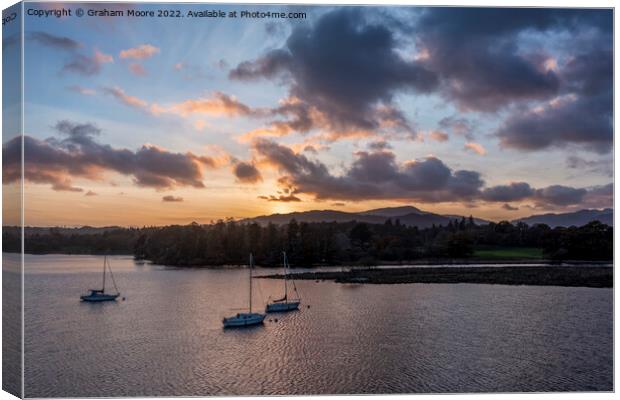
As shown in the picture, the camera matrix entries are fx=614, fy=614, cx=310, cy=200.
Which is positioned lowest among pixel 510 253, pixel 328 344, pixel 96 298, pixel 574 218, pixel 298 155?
pixel 328 344

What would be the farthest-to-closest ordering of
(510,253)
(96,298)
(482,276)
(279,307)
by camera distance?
1. (482,276)
2. (510,253)
3. (96,298)
4. (279,307)

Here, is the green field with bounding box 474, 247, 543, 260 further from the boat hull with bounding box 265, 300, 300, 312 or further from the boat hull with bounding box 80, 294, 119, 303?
the boat hull with bounding box 80, 294, 119, 303

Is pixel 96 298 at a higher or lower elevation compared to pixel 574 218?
lower

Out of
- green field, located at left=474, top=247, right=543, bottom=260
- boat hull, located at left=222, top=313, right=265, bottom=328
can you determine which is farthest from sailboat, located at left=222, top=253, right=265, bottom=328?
green field, located at left=474, top=247, right=543, bottom=260

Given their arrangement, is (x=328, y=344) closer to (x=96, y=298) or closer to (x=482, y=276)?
(x=96, y=298)

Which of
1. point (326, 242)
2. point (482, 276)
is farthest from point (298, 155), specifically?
point (482, 276)

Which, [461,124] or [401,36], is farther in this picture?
[461,124]

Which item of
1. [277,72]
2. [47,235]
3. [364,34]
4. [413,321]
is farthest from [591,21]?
[47,235]

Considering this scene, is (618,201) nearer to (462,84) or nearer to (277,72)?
(462,84)
